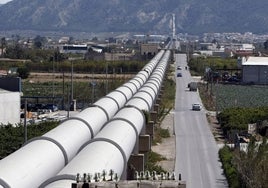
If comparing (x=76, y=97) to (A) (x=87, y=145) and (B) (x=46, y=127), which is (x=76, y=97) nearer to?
(B) (x=46, y=127)

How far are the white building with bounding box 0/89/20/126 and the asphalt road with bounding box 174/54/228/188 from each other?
292 inches

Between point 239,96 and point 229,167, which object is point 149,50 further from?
point 229,167

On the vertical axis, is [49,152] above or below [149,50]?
above

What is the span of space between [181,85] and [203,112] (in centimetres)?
2195

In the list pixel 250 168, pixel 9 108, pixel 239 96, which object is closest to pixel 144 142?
pixel 250 168

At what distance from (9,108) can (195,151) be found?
9787 mm

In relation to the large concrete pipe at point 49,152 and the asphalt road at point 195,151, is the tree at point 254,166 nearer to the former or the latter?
the asphalt road at point 195,151

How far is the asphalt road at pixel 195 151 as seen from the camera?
2235cm

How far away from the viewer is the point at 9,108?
110 feet

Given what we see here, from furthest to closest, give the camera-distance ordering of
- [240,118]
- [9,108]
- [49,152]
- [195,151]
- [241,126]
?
[240,118] < [9,108] < [241,126] < [195,151] < [49,152]

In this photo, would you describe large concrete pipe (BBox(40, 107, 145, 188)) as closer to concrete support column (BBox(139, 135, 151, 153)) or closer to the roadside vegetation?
concrete support column (BBox(139, 135, 151, 153))

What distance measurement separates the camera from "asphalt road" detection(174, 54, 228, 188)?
22.4 metres

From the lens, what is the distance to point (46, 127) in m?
29.0

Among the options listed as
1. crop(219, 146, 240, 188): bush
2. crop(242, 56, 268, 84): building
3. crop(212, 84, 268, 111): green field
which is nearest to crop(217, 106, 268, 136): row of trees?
crop(219, 146, 240, 188): bush
